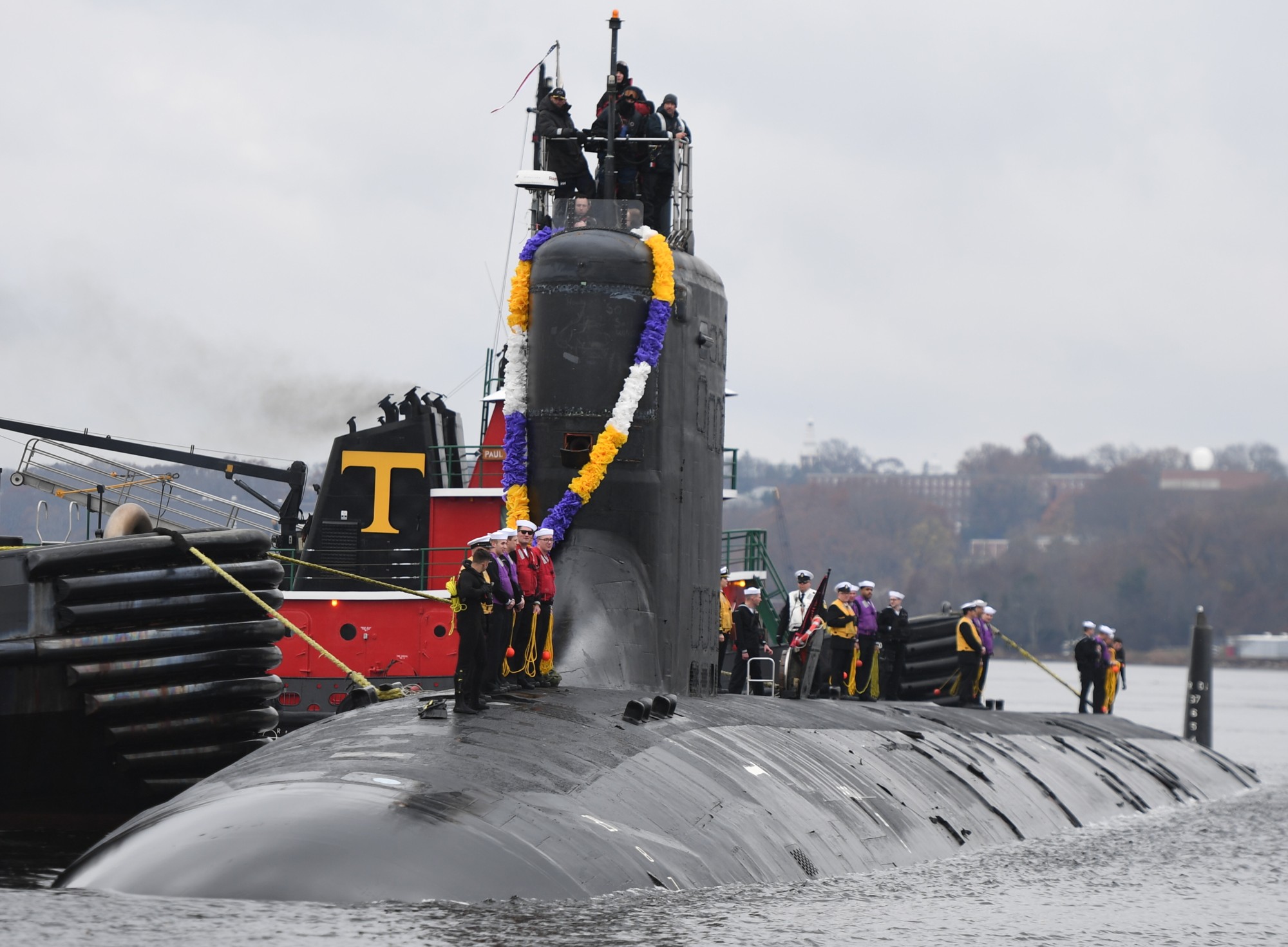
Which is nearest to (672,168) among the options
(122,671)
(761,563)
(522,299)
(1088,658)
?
(522,299)

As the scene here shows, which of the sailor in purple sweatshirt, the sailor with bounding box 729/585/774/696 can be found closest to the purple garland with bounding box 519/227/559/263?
the sailor with bounding box 729/585/774/696

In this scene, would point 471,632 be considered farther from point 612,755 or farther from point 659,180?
point 659,180

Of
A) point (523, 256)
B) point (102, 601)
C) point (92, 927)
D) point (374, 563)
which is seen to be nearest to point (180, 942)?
point (92, 927)

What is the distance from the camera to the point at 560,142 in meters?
13.8

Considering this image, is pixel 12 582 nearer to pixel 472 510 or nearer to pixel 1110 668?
pixel 472 510

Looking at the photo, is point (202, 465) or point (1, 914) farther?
point (202, 465)

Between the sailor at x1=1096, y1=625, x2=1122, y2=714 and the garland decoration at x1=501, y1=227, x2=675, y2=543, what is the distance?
16949mm

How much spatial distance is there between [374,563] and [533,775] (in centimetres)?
1578

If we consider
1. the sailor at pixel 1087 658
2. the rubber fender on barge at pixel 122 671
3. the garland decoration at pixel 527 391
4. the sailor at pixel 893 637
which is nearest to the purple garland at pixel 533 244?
the garland decoration at pixel 527 391

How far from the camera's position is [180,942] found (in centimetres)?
719

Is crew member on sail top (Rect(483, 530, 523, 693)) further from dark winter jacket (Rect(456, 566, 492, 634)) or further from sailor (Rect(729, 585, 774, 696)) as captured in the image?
sailor (Rect(729, 585, 774, 696))

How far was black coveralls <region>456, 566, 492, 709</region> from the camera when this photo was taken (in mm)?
10289

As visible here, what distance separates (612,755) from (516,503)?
116 inches

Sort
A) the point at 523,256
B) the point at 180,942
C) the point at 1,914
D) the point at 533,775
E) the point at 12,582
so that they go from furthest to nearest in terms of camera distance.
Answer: the point at 12,582 → the point at 523,256 → the point at 533,775 → the point at 1,914 → the point at 180,942
